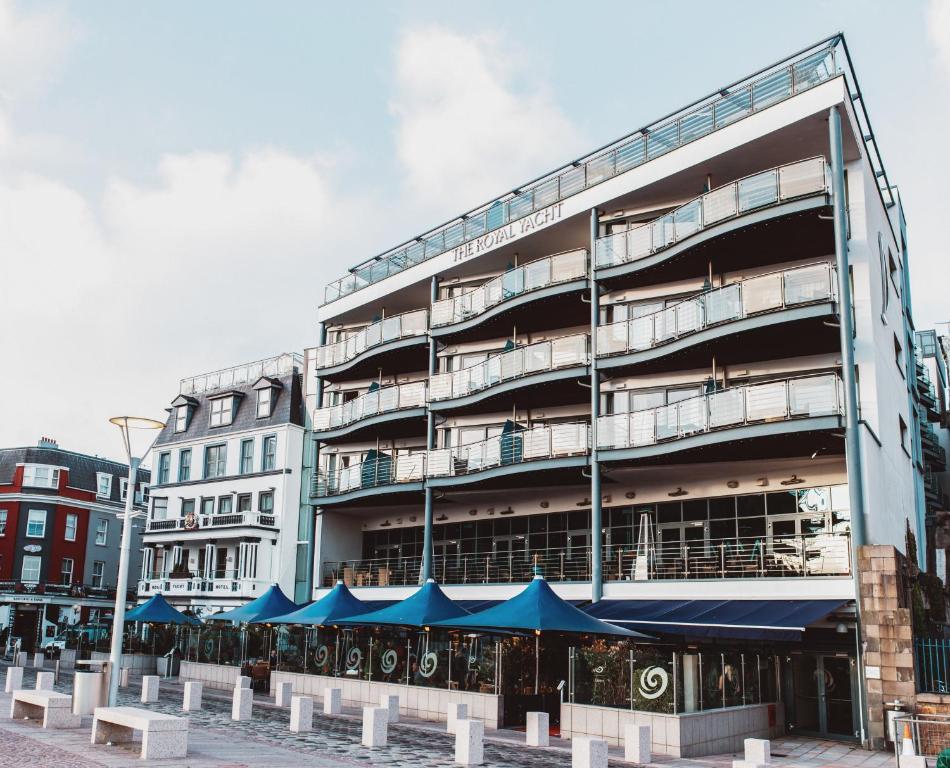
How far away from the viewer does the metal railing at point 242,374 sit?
4712cm

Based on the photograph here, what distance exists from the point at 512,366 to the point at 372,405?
7475mm

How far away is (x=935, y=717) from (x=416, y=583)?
63.4 ft

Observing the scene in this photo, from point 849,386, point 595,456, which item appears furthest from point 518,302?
point 849,386

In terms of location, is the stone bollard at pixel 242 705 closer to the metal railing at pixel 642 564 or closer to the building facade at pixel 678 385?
A: the metal railing at pixel 642 564

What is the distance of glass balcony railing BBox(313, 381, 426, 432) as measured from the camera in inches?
1325

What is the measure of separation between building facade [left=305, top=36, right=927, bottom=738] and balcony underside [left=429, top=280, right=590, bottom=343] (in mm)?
106

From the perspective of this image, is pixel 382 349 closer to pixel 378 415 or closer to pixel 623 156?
pixel 378 415

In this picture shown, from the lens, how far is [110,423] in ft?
62.5

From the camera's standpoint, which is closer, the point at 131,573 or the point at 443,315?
the point at 443,315

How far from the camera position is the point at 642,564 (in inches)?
1024

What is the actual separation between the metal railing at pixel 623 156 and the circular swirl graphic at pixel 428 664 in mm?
14805

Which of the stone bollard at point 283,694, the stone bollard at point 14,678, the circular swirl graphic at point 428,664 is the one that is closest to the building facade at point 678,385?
the circular swirl graphic at point 428,664

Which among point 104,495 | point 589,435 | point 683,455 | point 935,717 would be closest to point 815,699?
point 935,717

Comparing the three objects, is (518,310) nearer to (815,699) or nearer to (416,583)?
(416,583)
